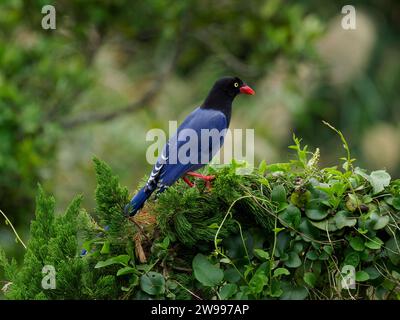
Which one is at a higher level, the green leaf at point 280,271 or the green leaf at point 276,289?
the green leaf at point 280,271

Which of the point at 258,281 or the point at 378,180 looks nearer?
the point at 258,281

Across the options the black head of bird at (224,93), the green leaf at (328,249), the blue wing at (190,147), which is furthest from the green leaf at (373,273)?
the black head of bird at (224,93)

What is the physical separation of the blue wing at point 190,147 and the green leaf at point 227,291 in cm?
57

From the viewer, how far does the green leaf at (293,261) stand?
1.90 metres

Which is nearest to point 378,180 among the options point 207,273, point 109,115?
point 207,273

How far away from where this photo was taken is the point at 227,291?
6.15ft

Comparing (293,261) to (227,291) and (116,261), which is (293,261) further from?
(116,261)

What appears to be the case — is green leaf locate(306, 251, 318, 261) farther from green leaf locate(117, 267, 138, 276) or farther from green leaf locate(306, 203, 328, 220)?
green leaf locate(117, 267, 138, 276)

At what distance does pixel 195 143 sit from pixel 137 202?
0.86 m

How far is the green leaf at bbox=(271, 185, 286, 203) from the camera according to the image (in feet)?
6.48

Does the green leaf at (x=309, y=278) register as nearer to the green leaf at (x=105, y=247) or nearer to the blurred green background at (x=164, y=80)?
the green leaf at (x=105, y=247)

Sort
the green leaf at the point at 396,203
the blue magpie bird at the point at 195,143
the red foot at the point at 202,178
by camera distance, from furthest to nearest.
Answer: the blue magpie bird at the point at 195,143 < the red foot at the point at 202,178 < the green leaf at the point at 396,203
